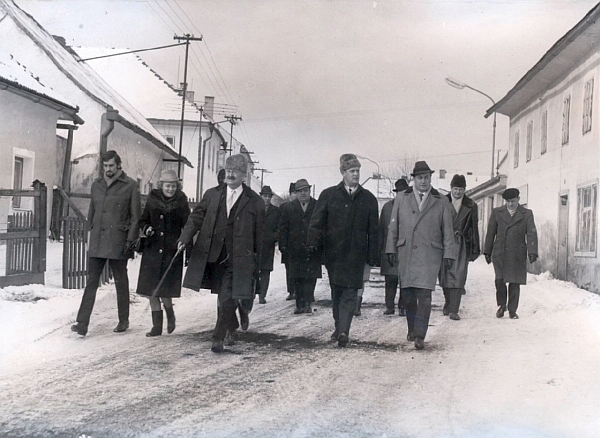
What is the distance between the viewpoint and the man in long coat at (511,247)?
31.2ft

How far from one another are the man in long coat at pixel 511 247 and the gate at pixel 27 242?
21.5ft

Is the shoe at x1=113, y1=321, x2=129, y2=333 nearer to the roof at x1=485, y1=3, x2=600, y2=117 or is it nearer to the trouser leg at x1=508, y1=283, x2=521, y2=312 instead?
the trouser leg at x1=508, y1=283, x2=521, y2=312

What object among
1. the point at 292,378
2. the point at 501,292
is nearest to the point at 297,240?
the point at 501,292

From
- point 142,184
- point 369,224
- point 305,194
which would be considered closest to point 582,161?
point 305,194

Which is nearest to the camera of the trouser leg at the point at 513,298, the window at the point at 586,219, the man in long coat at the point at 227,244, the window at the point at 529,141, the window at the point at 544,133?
the man in long coat at the point at 227,244

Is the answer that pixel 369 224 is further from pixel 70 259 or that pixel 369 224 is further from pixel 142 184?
pixel 142 184

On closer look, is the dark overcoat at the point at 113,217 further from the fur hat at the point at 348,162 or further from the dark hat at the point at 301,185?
the dark hat at the point at 301,185

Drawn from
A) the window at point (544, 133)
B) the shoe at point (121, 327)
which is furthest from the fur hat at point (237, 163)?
the window at point (544, 133)

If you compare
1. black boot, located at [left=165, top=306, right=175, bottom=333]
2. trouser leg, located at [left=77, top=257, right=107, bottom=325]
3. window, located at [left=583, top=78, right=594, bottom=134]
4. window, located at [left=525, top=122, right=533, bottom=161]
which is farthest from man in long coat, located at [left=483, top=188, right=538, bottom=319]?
window, located at [left=525, top=122, right=533, bottom=161]

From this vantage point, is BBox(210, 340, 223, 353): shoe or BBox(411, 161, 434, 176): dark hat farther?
BBox(411, 161, 434, 176): dark hat

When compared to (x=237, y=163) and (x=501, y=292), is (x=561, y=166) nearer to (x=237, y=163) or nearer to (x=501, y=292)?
(x=501, y=292)

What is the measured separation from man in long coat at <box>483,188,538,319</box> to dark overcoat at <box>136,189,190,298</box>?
480cm

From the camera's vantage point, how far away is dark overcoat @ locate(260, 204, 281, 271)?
9906 mm

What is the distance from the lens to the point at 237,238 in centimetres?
656
